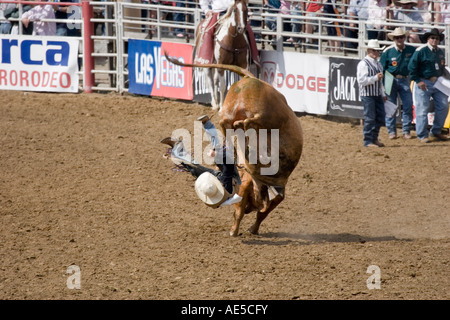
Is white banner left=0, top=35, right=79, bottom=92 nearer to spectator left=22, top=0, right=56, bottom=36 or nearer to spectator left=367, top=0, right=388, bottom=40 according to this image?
spectator left=22, top=0, right=56, bottom=36

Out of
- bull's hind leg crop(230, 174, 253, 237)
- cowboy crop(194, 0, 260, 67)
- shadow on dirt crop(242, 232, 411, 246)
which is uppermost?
cowboy crop(194, 0, 260, 67)

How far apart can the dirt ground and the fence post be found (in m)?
2.64

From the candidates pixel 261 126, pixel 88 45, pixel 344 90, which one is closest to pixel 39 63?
pixel 88 45

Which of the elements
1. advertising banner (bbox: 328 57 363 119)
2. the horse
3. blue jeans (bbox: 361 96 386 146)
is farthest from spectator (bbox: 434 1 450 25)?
the horse

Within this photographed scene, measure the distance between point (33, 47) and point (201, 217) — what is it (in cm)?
859

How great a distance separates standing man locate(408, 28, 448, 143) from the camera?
11.8 m

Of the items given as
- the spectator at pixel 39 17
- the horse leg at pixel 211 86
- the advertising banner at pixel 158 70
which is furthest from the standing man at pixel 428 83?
the spectator at pixel 39 17

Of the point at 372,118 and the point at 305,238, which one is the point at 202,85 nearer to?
the point at 372,118

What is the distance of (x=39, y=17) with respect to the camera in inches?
631

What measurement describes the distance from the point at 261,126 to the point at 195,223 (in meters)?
1.97

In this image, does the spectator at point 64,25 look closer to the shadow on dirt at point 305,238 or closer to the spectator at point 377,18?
the spectator at point 377,18
